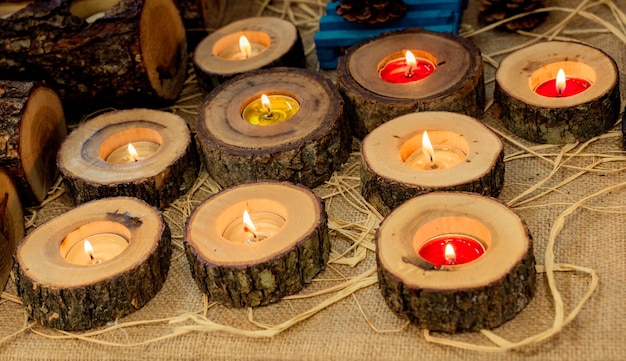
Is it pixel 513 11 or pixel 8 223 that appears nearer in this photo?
pixel 8 223

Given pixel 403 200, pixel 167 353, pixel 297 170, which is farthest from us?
pixel 297 170

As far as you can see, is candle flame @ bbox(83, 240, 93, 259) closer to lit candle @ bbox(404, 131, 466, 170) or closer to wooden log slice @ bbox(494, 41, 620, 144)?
lit candle @ bbox(404, 131, 466, 170)

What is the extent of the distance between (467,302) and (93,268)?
876 mm

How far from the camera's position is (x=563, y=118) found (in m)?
2.36

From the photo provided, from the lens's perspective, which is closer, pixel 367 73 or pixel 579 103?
pixel 579 103

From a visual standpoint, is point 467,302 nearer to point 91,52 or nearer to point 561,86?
point 561,86

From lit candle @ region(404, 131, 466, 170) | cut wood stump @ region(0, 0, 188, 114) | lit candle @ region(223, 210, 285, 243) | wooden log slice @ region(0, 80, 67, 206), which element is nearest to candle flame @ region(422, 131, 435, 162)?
lit candle @ region(404, 131, 466, 170)

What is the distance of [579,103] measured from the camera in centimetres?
232

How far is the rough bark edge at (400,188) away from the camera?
2.14 metres

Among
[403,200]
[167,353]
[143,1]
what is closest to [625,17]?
[403,200]

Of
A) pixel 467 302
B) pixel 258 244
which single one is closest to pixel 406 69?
pixel 258 244

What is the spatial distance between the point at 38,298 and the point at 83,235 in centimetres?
23

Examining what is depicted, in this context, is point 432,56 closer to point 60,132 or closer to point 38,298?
point 60,132

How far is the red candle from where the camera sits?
196 centimetres
